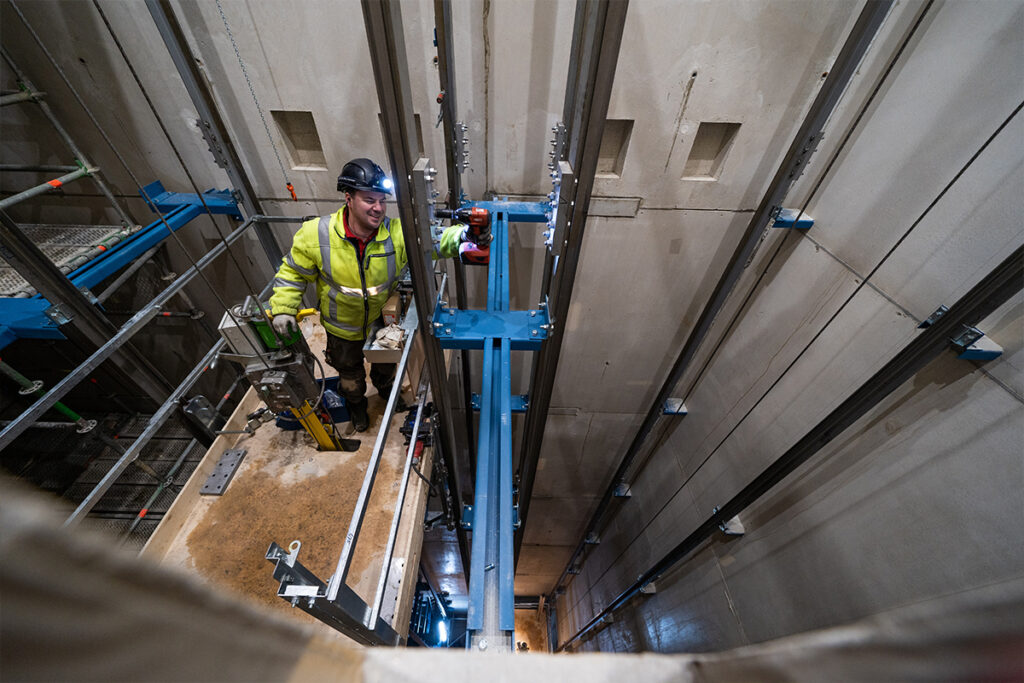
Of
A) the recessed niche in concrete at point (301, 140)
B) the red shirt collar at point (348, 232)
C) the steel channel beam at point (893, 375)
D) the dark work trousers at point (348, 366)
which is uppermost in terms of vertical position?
the recessed niche in concrete at point (301, 140)

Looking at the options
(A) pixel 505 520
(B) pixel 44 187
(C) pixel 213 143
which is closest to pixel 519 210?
(A) pixel 505 520

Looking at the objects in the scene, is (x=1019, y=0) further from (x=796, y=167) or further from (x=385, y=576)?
(x=385, y=576)

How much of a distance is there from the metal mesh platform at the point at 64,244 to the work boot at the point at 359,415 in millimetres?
2054

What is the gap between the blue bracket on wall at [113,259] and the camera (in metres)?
2.33

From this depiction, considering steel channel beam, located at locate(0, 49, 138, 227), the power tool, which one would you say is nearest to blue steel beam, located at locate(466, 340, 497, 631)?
the power tool

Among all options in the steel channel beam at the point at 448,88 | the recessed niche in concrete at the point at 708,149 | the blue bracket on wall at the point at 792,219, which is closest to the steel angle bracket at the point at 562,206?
the steel channel beam at the point at 448,88

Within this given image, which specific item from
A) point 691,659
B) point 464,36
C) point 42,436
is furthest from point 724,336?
point 42,436

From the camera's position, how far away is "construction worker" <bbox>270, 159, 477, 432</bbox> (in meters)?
2.18

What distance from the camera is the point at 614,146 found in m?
2.83

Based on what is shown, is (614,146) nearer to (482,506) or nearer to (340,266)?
(340,266)

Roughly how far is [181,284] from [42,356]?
3.05 meters

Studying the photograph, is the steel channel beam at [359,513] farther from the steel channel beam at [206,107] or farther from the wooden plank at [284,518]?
the steel channel beam at [206,107]

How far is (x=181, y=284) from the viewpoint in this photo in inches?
102

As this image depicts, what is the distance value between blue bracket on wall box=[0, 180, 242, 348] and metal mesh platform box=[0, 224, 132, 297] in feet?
0.23
